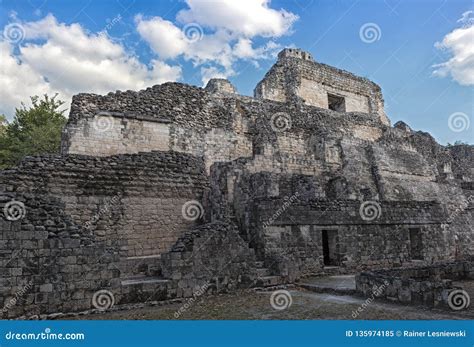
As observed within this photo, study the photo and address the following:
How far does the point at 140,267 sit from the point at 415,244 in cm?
1142

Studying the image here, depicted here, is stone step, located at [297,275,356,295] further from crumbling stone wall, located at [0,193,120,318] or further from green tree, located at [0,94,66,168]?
green tree, located at [0,94,66,168]

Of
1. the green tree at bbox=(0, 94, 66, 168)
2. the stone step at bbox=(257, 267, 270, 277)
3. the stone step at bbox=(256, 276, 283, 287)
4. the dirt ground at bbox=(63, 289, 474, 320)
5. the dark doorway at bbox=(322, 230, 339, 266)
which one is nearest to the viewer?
the dirt ground at bbox=(63, 289, 474, 320)

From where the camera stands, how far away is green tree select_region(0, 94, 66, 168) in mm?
22016

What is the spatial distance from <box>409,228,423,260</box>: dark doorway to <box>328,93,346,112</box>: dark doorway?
62.1 ft

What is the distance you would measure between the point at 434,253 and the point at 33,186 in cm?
1514

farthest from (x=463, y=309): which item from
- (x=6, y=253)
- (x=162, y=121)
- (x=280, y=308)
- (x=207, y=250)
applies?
(x=162, y=121)

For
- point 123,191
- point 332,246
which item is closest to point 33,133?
point 123,191

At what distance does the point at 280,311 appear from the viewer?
7211mm

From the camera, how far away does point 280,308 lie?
24.5 feet

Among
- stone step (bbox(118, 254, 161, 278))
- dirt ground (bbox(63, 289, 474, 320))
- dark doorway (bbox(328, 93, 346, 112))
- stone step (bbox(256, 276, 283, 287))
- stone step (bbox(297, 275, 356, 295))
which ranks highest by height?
dark doorway (bbox(328, 93, 346, 112))

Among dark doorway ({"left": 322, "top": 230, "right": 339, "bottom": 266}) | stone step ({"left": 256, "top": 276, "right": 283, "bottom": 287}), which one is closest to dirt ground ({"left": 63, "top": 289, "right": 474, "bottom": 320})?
stone step ({"left": 256, "top": 276, "right": 283, "bottom": 287})

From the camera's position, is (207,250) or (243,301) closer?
(243,301)

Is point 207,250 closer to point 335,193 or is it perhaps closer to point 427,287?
point 427,287

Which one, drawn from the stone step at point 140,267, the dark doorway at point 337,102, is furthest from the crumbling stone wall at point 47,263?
the dark doorway at point 337,102
